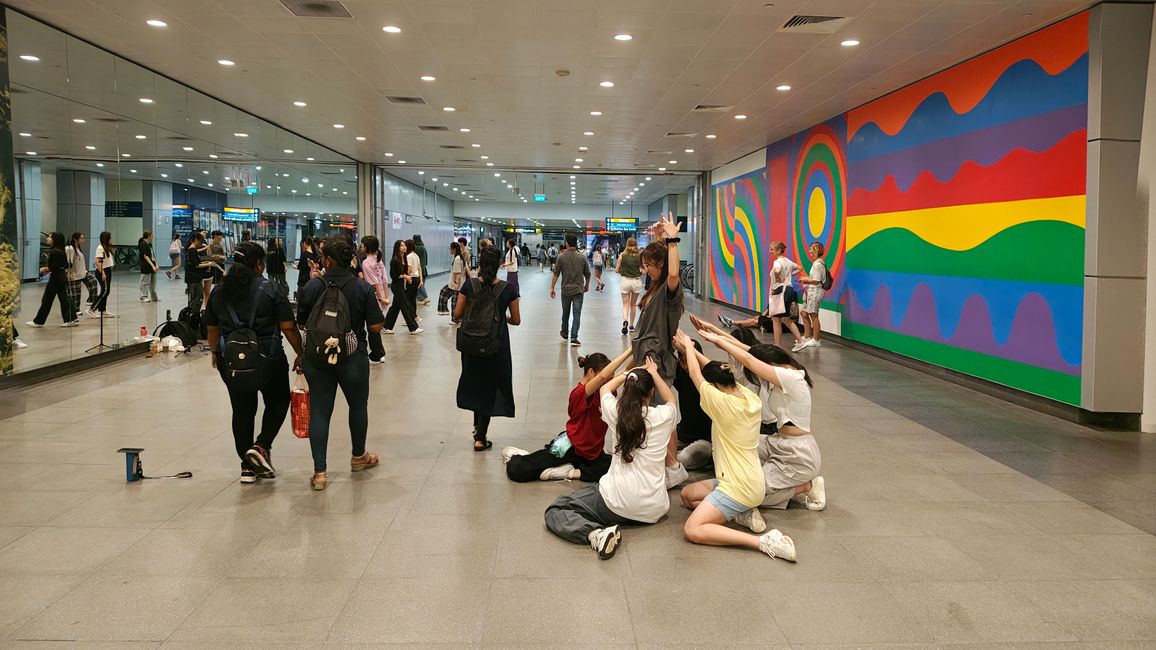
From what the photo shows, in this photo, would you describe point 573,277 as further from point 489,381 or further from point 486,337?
point 486,337

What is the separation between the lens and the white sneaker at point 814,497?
15.7 feet

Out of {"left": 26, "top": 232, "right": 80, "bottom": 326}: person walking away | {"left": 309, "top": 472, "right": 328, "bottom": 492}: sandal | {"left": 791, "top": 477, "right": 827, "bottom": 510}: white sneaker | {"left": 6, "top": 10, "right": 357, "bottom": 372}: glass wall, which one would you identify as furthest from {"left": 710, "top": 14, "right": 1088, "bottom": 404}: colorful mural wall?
{"left": 26, "top": 232, "right": 80, "bottom": 326}: person walking away

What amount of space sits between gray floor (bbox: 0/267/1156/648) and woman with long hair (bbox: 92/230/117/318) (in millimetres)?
4008

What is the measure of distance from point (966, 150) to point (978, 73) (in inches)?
35.7

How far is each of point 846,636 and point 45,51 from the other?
10.3 m

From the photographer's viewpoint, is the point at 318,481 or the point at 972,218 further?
the point at 972,218

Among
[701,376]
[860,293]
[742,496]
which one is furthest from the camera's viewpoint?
[860,293]

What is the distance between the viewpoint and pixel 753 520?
433 cm

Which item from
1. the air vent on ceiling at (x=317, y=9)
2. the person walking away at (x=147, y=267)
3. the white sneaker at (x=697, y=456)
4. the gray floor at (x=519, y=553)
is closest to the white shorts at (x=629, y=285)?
the air vent on ceiling at (x=317, y=9)

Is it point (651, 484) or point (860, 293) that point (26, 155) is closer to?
point (651, 484)

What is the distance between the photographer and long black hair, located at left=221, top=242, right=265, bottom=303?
4.94 meters

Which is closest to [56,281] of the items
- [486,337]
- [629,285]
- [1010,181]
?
[486,337]

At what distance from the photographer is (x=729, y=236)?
21.5m

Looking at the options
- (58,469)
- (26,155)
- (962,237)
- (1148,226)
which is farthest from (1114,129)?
(26,155)
